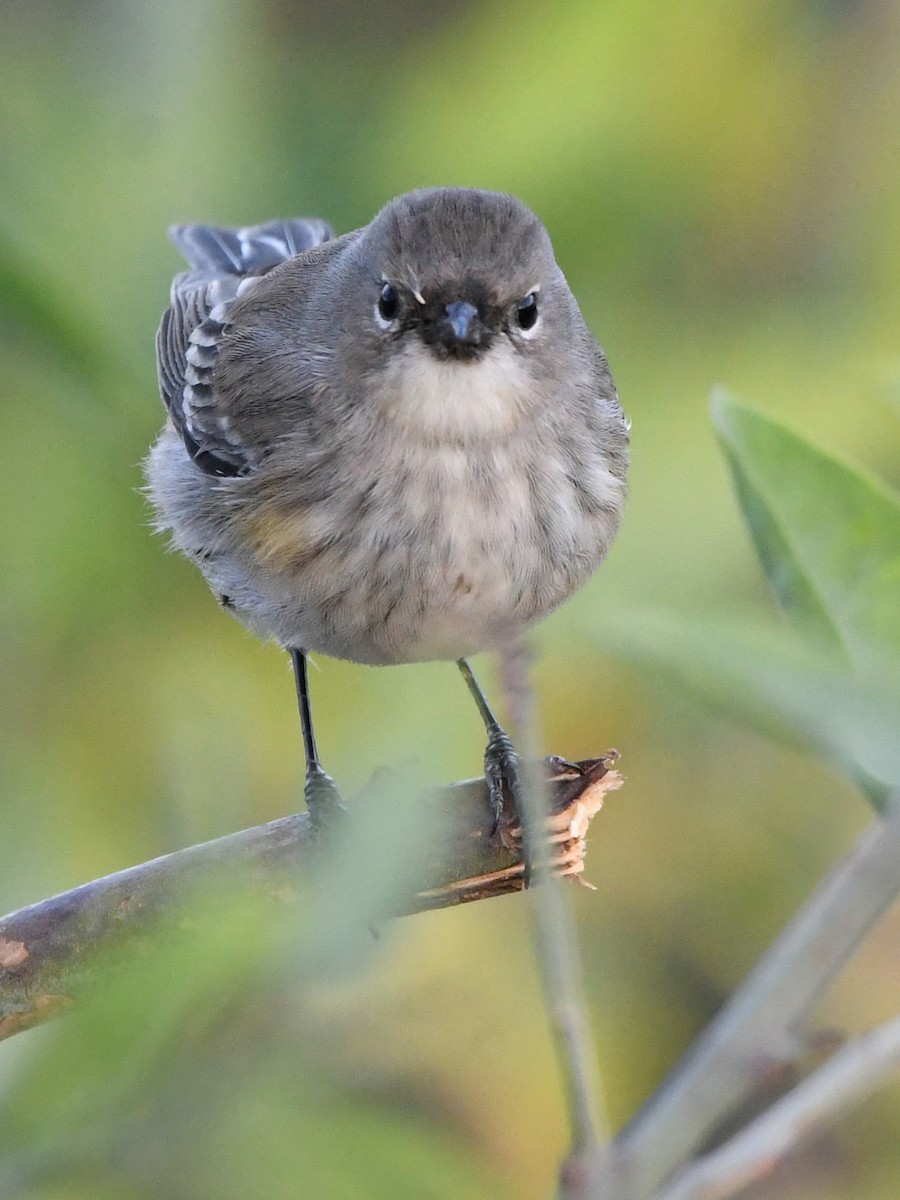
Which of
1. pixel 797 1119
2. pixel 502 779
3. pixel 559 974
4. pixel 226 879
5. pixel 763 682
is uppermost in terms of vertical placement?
pixel 763 682

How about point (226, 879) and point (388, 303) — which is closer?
point (226, 879)

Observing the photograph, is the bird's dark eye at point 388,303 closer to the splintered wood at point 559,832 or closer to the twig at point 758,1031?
the splintered wood at point 559,832

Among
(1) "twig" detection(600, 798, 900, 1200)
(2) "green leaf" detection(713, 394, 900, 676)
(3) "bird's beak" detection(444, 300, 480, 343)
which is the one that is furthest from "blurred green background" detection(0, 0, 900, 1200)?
(1) "twig" detection(600, 798, 900, 1200)

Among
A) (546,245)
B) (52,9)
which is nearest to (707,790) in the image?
(546,245)

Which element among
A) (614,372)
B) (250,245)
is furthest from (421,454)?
(250,245)

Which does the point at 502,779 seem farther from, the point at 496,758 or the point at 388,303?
the point at 388,303

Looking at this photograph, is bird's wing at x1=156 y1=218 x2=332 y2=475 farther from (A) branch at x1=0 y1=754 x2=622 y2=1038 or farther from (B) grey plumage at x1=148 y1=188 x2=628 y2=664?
(A) branch at x1=0 y1=754 x2=622 y2=1038

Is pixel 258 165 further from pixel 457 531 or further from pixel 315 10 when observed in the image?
pixel 315 10
